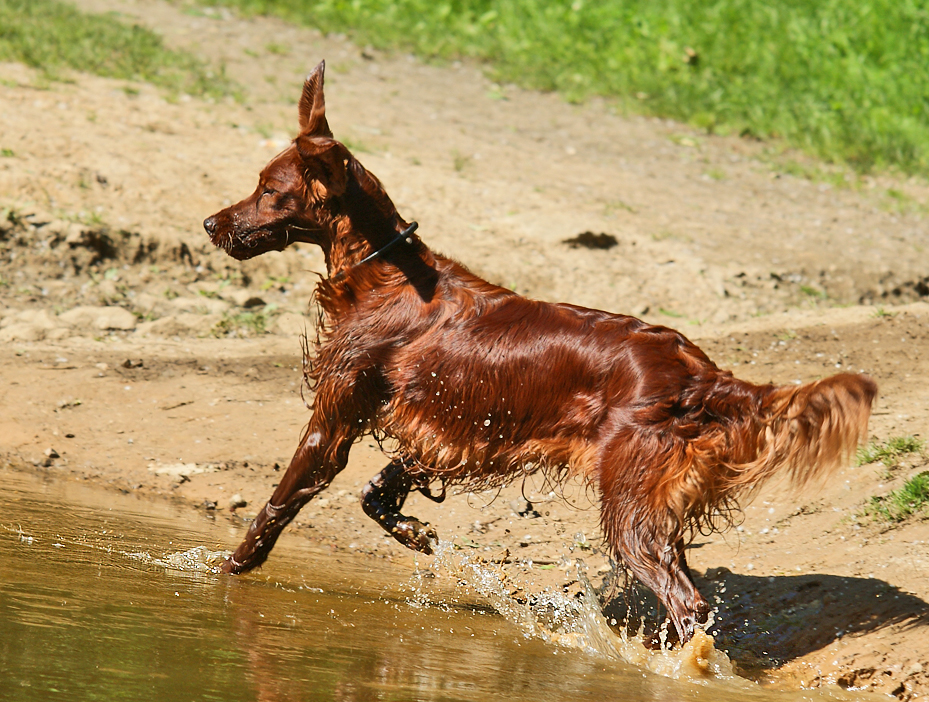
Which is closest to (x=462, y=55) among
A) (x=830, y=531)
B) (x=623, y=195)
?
(x=623, y=195)

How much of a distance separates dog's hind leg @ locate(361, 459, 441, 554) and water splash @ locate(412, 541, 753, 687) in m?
0.20

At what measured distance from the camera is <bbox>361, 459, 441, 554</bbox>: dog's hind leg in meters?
5.12

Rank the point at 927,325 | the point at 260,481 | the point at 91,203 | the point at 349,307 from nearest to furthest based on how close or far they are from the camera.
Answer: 1. the point at 349,307
2. the point at 260,481
3. the point at 927,325
4. the point at 91,203

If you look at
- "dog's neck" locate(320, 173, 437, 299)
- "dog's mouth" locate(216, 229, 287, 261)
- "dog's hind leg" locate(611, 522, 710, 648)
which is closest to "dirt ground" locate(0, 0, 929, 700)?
"dog's hind leg" locate(611, 522, 710, 648)

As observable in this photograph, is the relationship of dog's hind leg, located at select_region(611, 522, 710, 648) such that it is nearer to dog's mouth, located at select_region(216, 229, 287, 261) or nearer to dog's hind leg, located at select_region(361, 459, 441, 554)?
dog's hind leg, located at select_region(361, 459, 441, 554)

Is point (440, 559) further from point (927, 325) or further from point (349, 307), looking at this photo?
point (927, 325)

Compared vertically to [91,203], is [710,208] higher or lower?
higher

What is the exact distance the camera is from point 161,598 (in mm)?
4523

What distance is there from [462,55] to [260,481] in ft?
32.7

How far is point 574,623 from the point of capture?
15.9 ft

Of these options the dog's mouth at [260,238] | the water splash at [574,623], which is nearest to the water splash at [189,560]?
the water splash at [574,623]

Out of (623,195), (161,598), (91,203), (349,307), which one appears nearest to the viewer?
(161,598)

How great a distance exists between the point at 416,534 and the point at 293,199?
1625 mm

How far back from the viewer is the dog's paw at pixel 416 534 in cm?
511
